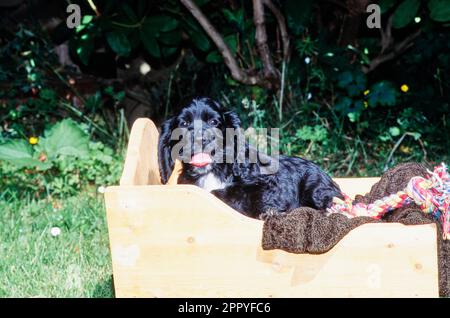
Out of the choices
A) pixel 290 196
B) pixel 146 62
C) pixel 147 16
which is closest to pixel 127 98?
pixel 146 62

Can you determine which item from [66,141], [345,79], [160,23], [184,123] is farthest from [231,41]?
[184,123]

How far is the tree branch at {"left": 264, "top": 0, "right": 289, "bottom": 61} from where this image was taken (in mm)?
5582

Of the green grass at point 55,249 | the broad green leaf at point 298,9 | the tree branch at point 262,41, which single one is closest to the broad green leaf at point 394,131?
the tree branch at point 262,41

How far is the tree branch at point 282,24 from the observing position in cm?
558

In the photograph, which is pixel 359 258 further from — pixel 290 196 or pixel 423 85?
pixel 423 85

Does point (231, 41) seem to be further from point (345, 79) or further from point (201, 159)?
point (201, 159)

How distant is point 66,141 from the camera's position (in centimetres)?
Answer: 526

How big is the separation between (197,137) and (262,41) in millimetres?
2133

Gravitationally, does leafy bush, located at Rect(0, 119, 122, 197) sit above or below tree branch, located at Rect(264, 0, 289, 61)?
below

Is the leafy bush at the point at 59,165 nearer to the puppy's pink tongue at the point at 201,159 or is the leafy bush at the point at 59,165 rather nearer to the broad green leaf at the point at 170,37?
the broad green leaf at the point at 170,37

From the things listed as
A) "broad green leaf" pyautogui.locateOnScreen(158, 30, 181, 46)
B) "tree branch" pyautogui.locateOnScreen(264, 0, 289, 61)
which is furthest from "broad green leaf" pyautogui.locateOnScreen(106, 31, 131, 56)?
"tree branch" pyautogui.locateOnScreen(264, 0, 289, 61)

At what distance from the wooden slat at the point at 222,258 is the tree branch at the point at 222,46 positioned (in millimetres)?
2724

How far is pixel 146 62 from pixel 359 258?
12.4 ft

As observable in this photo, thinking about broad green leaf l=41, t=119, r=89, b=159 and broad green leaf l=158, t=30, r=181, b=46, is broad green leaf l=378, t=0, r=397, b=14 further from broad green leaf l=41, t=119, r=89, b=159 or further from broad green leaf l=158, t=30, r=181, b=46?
broad green leaf l=41, t=119, r=89, b=159
